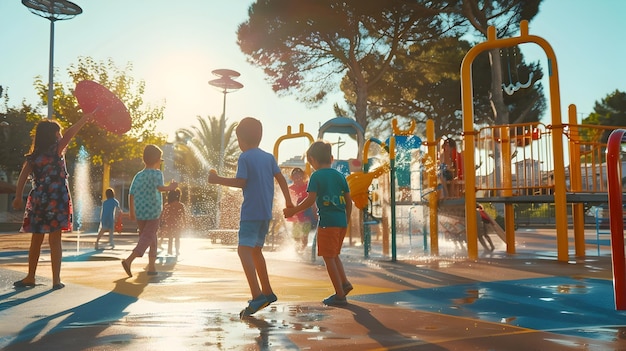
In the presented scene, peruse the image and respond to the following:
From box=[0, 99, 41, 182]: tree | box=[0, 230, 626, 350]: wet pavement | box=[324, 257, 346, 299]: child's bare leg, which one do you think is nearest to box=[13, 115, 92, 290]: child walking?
box=[0, 230, 626, 350]: wet pavement

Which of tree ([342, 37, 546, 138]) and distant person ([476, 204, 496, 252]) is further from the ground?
tree ([342, 37, 546, 138])

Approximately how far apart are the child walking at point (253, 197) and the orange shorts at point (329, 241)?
0.48 meters

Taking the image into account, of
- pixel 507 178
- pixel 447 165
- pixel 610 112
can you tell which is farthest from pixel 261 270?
pixel 610 112

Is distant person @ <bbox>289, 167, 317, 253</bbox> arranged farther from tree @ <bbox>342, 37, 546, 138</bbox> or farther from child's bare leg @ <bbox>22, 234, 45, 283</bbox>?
tree @ <bbox>342, 37, 546, 138</bbox>

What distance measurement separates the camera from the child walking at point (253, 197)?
15.0 feet

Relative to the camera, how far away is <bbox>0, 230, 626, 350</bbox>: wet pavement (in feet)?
11.0

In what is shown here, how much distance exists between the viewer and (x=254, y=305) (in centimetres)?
427

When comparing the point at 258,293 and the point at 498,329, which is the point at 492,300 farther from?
the point at 258,293

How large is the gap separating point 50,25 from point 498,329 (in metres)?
24.6

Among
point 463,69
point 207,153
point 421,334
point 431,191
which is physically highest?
point 207,153

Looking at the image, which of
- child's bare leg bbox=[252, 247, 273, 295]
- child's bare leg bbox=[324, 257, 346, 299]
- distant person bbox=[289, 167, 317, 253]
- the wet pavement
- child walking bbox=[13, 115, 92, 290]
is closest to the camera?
the wet pavement

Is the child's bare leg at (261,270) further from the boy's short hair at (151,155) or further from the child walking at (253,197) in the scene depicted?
the boy's short hair at (151,155)

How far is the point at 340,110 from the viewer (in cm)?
3981

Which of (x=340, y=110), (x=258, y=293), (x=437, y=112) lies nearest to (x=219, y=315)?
(x=258, y=293)
